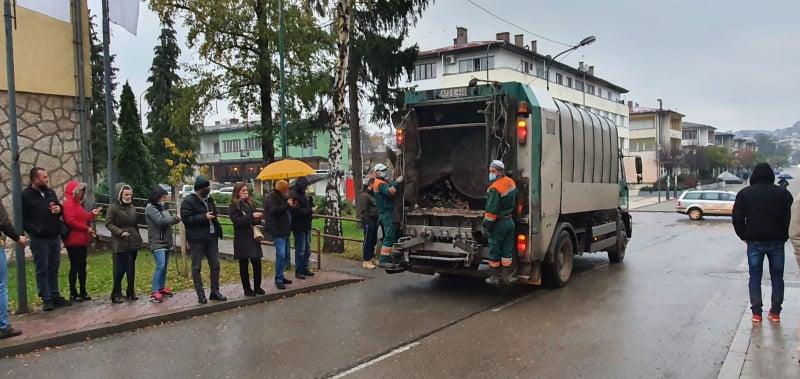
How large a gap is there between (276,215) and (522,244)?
385 cm

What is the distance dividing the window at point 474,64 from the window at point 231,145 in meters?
33.8

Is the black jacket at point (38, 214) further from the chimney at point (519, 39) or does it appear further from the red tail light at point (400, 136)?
the chimney at point (519, 39)

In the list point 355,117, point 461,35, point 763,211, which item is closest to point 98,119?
point 355,117

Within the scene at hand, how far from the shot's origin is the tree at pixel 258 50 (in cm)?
1490

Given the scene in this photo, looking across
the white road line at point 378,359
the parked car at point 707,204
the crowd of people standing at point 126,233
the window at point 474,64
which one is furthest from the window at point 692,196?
the white road line at point 378,359

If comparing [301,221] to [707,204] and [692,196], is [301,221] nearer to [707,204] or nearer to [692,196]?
[707,204]

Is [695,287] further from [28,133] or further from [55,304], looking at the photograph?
[28,133]

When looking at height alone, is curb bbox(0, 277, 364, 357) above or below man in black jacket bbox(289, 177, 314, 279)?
below

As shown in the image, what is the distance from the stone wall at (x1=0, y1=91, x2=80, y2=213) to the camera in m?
10.7

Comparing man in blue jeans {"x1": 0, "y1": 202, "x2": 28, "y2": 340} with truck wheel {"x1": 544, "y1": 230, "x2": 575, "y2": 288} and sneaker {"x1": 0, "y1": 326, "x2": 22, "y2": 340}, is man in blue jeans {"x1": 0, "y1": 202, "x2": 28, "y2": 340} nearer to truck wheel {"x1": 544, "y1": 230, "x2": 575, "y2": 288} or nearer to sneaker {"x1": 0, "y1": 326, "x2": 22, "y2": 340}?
sneaker {"x1": 0, "y1": 326, "x2": 22, "y2": 340}

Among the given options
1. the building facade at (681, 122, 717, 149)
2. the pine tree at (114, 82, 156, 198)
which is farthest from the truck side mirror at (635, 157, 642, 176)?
the building facade at (681, 122, 717, 149)

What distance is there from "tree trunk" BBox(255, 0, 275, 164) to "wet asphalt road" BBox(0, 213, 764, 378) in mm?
7198

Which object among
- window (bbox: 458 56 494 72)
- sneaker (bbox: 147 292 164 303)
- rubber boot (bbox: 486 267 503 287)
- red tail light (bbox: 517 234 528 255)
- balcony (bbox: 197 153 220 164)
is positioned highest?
window (bbox: 458 56 494 72)

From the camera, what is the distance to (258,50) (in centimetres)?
1527
